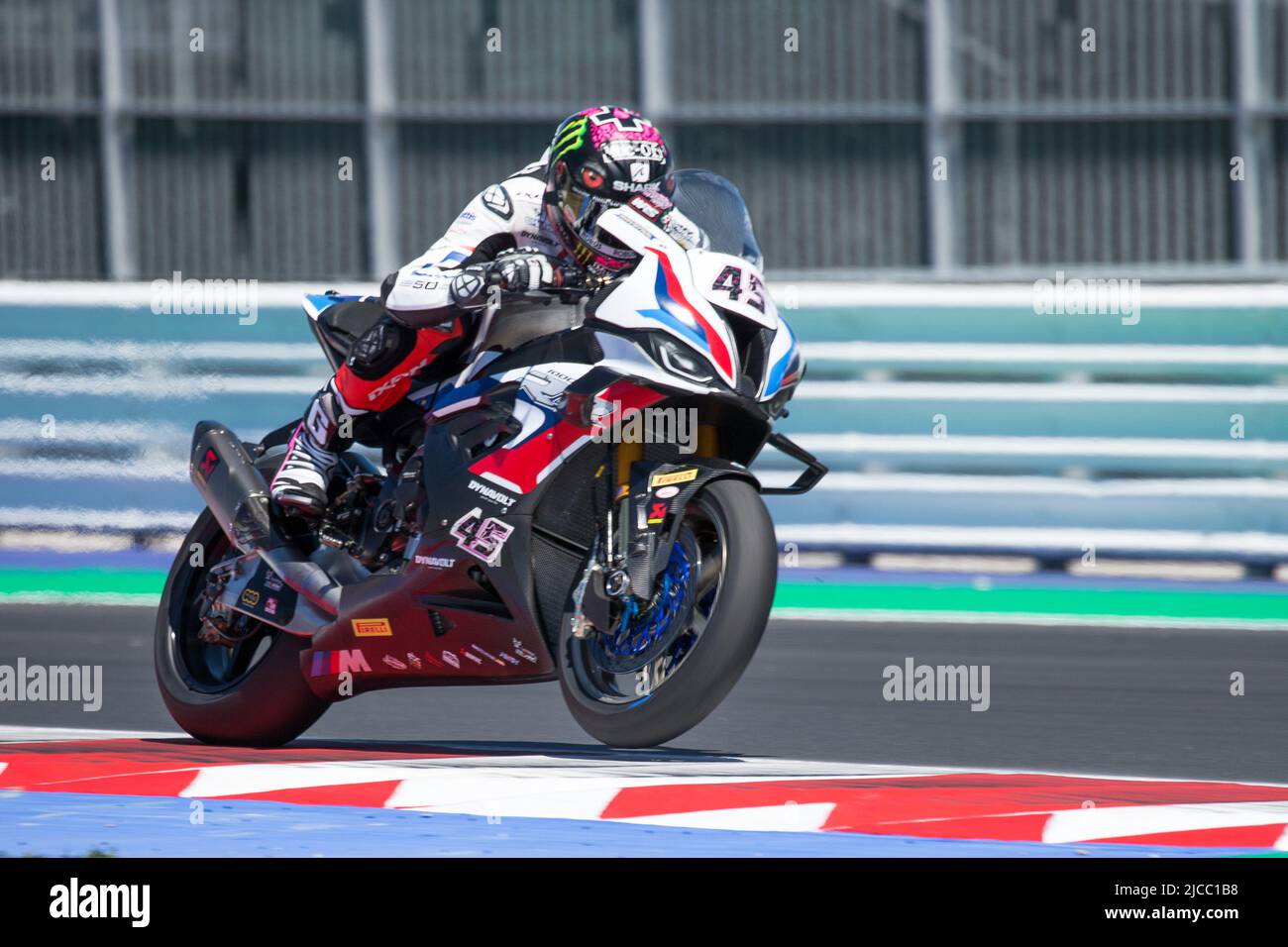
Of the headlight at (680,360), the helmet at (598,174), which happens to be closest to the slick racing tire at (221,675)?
the helmet at (598,174)

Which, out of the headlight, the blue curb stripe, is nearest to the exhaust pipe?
the blue curb stripe

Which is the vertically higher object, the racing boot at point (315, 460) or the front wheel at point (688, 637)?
the racing boot at point (315, 460)

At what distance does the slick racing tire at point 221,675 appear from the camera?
6070 millimetres

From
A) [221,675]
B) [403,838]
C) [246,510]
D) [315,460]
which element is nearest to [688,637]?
[403,838]

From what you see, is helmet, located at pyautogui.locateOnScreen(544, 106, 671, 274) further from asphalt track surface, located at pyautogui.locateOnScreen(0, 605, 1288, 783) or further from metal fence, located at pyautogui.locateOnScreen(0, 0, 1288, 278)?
metal fence, located at pyautogui.locateOnScreen(0, 0, 1288, 278)

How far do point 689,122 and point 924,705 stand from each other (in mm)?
7089

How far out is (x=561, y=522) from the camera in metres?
5.47

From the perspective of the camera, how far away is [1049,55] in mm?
13750

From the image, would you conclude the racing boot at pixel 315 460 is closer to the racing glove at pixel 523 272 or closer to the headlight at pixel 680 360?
the racing glove at pixel 523 272

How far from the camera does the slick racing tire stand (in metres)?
6.07

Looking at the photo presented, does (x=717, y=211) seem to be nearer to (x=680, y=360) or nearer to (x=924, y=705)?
(x=680, y=360)

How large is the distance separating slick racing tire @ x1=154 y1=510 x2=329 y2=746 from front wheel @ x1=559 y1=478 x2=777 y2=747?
1.12 meters

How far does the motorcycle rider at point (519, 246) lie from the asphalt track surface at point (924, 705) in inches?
44.9
